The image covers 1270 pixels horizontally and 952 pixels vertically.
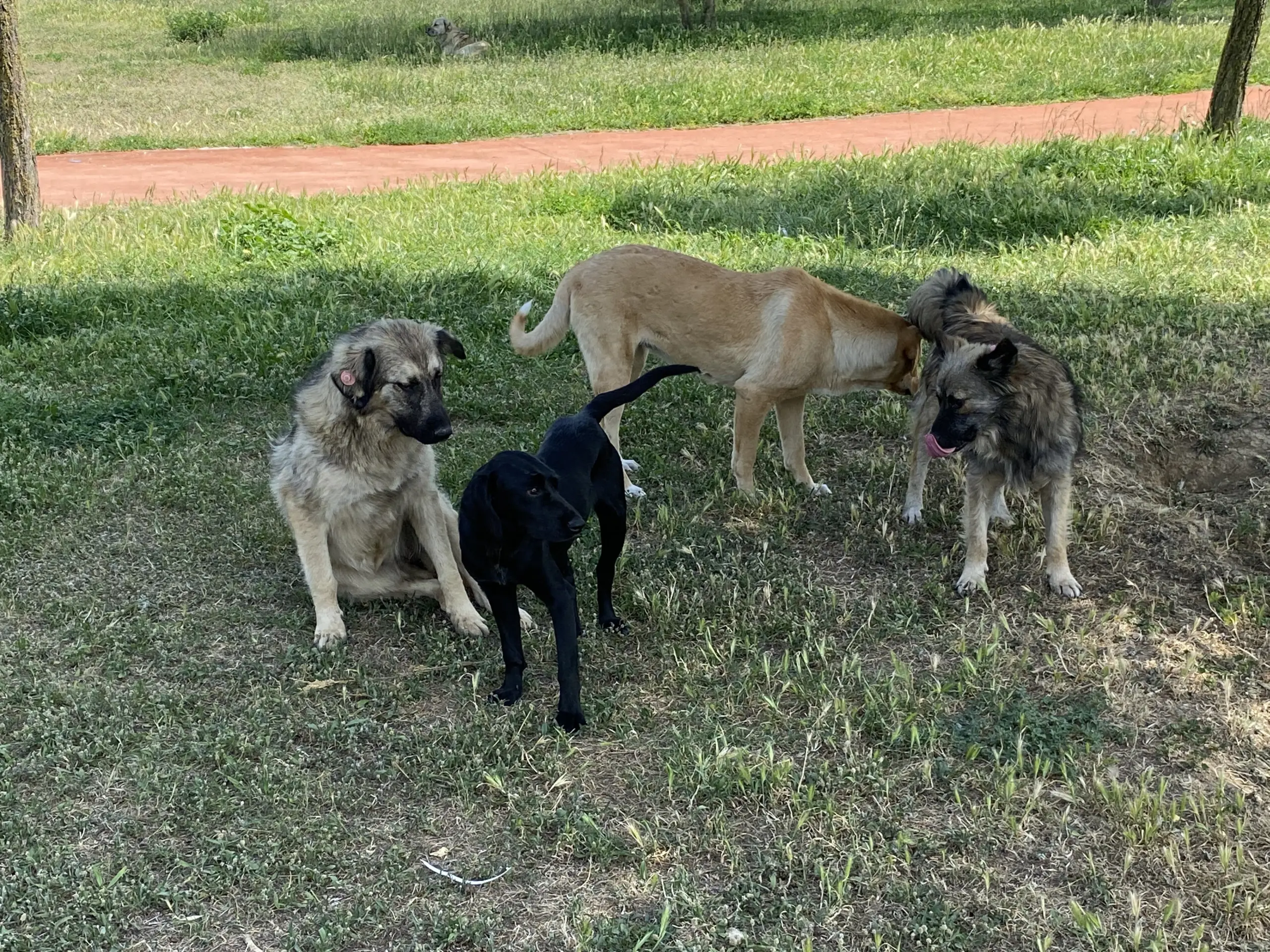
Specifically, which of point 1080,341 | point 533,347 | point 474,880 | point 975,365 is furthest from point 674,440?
point 474,880

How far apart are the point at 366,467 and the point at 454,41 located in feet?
60.2

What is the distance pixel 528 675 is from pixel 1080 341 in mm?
4350

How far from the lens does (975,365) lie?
16.0 ft

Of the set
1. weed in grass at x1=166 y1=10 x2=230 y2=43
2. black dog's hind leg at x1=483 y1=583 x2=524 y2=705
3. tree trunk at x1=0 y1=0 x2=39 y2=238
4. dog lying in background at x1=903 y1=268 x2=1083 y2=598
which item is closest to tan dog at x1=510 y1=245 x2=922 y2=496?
dog lying in background at x1=903 y1=268 x2=1083 y2=598

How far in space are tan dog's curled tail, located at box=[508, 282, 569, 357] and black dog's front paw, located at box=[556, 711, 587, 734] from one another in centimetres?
256

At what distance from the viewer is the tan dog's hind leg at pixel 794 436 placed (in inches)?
241

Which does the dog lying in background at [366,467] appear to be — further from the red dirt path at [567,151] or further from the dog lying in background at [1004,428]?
the red dirt path at [567,151]

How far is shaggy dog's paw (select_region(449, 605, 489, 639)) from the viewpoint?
15.9ft

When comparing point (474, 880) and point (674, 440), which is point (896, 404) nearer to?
point (674, 440)

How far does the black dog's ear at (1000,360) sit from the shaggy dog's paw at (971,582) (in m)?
0.86

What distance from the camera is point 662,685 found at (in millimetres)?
4430

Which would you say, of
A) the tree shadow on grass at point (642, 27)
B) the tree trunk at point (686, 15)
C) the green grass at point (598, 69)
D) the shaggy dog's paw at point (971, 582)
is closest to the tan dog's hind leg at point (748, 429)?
the shaggy dog's paw at point (971, 582)

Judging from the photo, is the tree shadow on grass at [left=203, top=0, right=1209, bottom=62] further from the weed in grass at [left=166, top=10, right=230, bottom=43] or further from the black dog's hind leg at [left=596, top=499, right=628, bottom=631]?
the black dog's hind leg at [left=596, top=499, right=628, bottom=631]

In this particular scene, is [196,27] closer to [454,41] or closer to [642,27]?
[454,41]
